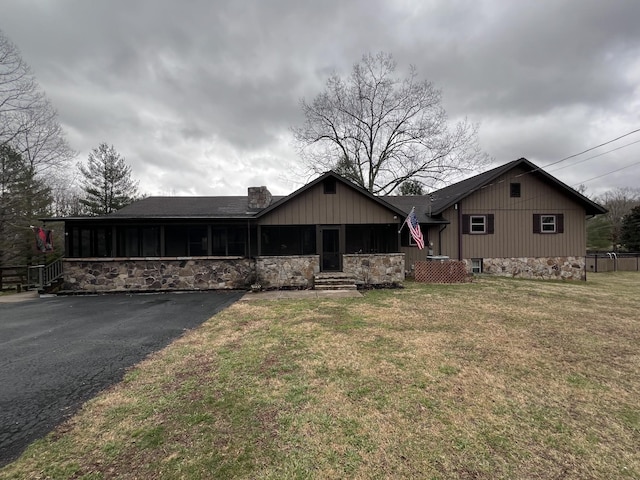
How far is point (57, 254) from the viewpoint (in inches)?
740

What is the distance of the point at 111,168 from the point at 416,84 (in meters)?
30.3

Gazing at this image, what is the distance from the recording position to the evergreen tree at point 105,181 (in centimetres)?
2805

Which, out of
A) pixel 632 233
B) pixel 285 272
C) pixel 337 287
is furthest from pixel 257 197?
pixel 632 233

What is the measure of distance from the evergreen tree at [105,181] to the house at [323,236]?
1513 cm

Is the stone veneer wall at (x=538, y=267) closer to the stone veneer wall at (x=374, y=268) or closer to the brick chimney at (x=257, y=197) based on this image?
the stone veneer wall at (x=374, y=268)

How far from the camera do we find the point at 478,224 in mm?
15062

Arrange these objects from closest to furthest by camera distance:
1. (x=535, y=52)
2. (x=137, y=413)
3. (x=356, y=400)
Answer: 1. (x=137, y=413)
2. (x=356, y=400)
3. (x=535, y=52)

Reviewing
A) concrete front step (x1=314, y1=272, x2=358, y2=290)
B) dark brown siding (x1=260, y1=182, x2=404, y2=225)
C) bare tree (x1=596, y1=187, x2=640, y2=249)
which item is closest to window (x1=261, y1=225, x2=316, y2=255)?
dark brown siding (x1=260, y1=182, x2=404, y2=225)

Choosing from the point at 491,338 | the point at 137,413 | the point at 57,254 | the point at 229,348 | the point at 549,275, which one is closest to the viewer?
the point at 137,413

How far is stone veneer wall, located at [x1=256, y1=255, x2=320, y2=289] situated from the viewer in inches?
452

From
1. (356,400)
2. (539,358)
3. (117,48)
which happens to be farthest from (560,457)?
(117,48)

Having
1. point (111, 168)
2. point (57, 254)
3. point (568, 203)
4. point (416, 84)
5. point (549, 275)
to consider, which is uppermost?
point (416, 84)

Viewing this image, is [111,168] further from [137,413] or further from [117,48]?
[137,413]

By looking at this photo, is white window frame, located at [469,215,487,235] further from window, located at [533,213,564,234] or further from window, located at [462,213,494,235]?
window, located at [533,213,564,234]
